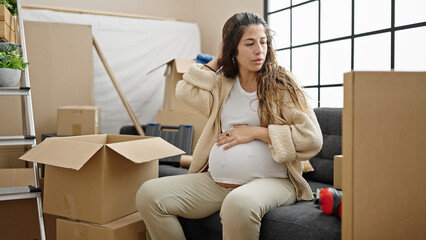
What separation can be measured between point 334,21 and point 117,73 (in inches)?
76.0

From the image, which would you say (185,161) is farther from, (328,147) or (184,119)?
(328,147)

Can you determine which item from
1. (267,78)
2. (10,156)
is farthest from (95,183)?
(10,156)

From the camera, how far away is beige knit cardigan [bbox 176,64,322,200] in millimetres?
1688

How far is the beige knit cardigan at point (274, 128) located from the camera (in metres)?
1.69

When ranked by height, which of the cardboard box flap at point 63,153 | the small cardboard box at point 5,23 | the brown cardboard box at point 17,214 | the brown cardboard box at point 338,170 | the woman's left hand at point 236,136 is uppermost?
the small cardboard box at point 5,23

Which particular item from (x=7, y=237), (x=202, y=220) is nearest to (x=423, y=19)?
(x=202, y=220)

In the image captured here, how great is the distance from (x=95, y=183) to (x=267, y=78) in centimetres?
87

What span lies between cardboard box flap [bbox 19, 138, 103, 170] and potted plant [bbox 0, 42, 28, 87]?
40 centimetres

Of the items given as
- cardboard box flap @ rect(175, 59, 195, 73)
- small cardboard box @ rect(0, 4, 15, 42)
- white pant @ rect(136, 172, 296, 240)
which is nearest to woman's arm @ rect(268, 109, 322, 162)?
white pant @ rect(136, 172, 296, 240)

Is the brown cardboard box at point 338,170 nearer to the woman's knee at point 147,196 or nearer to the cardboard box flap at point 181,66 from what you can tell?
the woman's knee at point 147,196

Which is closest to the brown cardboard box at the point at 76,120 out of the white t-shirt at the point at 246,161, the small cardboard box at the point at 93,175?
the small cardboard box at the point at 93,175

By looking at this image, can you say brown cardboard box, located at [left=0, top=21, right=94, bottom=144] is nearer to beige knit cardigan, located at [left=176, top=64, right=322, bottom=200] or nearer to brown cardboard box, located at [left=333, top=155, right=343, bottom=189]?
beige knit cardigan, located at [left=176, top=64, right=322, bottom=200]

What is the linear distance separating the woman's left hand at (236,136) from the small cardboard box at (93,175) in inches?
11.6

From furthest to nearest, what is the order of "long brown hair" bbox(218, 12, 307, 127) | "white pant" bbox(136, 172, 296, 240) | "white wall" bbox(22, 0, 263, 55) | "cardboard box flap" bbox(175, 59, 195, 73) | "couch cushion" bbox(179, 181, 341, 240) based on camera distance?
"white wall" bbox(22, 0, 263, 55) → "cardboard box flap" bbox(175, 59, 195, 73) → "long brown hair" bbox(218, 12, 307, 127) → "white pant" bbox(136, 172, 296, 240) → "couch cushion" bbox(179, 181, 341, 240)
